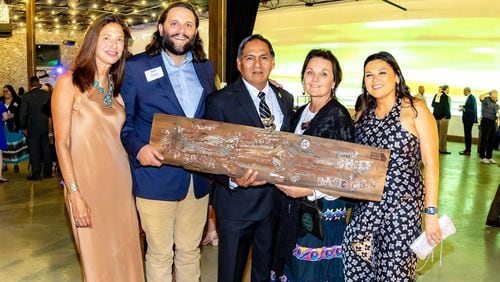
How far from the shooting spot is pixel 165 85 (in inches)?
90.1

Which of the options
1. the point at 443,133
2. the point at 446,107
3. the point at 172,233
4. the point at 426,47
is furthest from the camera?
the point at 426,47

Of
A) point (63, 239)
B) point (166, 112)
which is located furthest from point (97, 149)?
point (63, 239)

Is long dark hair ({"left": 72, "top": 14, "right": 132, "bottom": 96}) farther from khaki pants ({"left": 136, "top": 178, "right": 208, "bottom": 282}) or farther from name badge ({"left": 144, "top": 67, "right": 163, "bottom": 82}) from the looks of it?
khaki pants ({"left": 136, "top": 178, "right": 208, "bottom": 282})

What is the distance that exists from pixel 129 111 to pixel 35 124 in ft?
19.8

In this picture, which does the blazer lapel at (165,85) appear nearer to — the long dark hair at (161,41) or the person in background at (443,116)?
the long dark hair at (161,41)

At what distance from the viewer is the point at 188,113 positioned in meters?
2.35

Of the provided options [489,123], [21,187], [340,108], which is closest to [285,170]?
[340,108]

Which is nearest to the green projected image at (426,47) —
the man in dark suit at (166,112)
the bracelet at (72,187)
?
the man in dark suit at (166,112)

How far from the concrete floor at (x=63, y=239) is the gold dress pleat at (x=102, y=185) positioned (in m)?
1.13

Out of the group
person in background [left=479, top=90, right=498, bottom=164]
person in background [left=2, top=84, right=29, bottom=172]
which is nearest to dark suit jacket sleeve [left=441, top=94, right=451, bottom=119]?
person in background [left=479, top=90, right=498, bottom=164]

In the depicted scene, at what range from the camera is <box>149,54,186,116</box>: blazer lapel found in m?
2.28

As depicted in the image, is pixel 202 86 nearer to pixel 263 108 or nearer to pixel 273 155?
pixel 263 108

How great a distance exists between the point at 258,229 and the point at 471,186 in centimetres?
611

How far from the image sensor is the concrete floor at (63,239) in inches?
145
